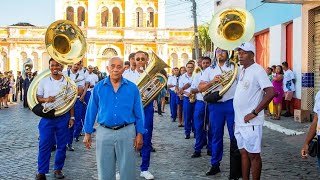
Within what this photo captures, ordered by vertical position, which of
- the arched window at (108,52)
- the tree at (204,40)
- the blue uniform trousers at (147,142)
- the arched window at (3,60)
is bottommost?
the blue uniform trousers at (147,142)

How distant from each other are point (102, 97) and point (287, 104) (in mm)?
12499

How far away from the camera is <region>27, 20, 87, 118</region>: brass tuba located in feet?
25.9

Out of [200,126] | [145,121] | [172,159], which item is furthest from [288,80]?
[145,121]

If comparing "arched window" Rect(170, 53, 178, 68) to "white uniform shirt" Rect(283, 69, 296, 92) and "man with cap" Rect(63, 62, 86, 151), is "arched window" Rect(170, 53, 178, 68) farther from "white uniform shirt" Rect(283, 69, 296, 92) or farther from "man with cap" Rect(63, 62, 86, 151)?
"man with cap" Rect(63, 62, 86, 151)

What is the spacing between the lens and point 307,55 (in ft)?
48.9

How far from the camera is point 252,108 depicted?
6215mm

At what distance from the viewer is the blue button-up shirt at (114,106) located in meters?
5.73

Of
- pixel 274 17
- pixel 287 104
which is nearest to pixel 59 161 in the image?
pixel 287 104

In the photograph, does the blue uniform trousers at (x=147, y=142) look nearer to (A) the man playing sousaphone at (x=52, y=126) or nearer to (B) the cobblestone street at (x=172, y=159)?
(B) the cobblestone street at (x=172, y=159)

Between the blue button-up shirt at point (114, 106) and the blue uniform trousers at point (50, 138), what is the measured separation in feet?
6.88

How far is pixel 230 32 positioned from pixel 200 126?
2.49 metres

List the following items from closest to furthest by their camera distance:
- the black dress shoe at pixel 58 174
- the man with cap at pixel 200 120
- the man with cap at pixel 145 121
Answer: the man with cap at pixel 145 121 → the black dress shoe at pixel 58 174 → the man with cap at pixel 200 120

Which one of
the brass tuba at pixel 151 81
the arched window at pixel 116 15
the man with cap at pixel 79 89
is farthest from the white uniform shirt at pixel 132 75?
the arched window at pixel 116 15

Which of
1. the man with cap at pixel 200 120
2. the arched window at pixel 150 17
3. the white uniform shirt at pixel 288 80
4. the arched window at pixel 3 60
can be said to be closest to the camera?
the man with cap at pixel 200 120
